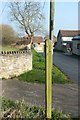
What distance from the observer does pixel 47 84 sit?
3.64m

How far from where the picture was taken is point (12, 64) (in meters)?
16.5

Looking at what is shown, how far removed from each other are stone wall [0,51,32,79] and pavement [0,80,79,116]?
1.00 metres

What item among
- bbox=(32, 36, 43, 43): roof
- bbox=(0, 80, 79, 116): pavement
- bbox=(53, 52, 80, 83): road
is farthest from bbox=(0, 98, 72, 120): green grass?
bbox=(32, 36, 43, 43): roof

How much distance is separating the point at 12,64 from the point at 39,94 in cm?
527

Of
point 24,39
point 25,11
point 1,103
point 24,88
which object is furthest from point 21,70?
point 24,39

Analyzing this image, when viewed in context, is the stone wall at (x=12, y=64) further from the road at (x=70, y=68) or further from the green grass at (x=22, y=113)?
the green grass at (x=22, y=113)

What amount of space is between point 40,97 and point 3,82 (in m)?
A: 4.31

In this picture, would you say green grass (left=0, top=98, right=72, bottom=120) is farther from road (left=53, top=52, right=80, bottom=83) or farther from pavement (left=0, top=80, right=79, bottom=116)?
road (left=53, top=52, right=80, bottom=83)

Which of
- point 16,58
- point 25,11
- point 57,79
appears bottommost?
point 57,79

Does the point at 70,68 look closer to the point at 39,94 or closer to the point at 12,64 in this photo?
the point at 12,64

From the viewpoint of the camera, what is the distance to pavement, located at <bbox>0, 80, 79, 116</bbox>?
30.7ft

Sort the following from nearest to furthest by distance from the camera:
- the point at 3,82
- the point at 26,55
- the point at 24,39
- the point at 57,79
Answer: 1. the point at 3,82
2. the point at 57,79
3. the point at 26,55
4. the point at 24,39

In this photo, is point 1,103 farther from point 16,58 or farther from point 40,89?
point 16,58

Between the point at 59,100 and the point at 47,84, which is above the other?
the point at 47,84
